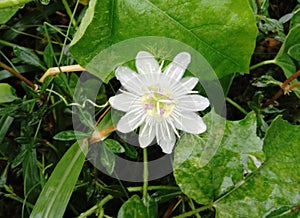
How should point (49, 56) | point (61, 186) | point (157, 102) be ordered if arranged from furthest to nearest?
point (49, 56), point (61, 186), point (157, 102)

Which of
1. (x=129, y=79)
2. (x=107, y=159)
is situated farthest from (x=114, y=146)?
(x=129, y=79)

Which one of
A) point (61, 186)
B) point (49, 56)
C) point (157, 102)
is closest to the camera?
point (157, 102)

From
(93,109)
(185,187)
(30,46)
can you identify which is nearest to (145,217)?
(185,187)

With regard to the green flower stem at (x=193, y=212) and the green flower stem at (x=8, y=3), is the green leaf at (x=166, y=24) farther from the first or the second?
the green flower stem at (x=193, y=212)

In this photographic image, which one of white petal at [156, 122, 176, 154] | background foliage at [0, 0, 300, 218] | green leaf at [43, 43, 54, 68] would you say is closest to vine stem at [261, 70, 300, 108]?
background foliage at [0, 0, 300, 218]

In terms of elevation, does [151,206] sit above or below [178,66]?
below

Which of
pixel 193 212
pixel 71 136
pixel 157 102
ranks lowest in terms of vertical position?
pixel 193 212

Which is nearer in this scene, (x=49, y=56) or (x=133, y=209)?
(x=133, y=209)

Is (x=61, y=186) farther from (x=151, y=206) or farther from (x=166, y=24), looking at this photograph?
(x=166, y=24)
